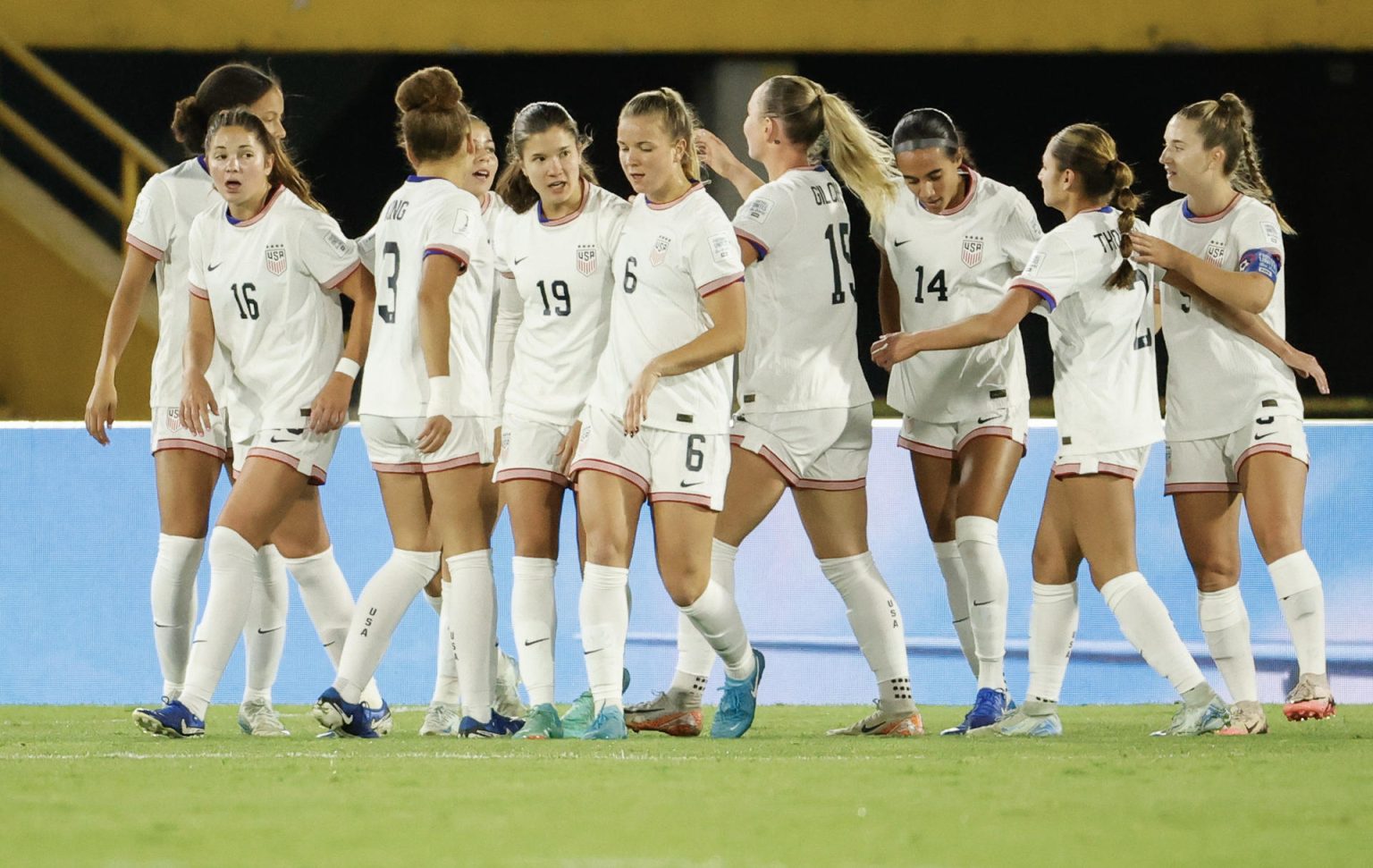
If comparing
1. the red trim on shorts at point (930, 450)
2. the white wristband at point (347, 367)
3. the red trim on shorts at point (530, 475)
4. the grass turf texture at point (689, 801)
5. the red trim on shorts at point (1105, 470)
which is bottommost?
the grass turf texture at point (689, 801)

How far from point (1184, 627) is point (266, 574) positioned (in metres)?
3.24

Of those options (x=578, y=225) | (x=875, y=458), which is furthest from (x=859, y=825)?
(x=875, y=458)

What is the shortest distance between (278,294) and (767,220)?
1.32 m

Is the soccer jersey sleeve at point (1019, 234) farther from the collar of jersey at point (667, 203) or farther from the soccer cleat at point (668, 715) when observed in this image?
the soccer cleat at point (668, 715)

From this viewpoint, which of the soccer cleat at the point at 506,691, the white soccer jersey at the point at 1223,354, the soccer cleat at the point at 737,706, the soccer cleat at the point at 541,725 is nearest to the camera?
the soccer cleat at the point at 541,725

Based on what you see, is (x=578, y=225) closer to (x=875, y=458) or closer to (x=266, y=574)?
(x=266, y=574)

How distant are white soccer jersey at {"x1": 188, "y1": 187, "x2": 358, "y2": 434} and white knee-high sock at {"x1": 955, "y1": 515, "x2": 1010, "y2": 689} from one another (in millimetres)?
1785

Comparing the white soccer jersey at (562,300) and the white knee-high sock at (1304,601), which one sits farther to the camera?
the white knee-high sock at (1304,601)

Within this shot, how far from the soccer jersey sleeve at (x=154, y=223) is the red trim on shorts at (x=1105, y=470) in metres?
2.57

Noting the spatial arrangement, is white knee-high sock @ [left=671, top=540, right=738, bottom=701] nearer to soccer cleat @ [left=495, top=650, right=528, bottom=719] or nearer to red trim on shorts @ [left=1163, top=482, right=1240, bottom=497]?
soccer cleat @ [left=495, top=650, right=528, bottom=719]

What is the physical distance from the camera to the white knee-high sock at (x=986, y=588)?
17.1 ft

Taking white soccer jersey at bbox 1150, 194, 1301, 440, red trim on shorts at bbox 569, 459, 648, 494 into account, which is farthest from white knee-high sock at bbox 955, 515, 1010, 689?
red trim on shorts at bbox 569, 459, 648, 494

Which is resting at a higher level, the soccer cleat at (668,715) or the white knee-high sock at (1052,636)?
the white knee-high sock at (1052,636)

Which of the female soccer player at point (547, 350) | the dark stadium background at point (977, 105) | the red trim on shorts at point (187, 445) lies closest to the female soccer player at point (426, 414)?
the female soccer player at point (547, 350)
